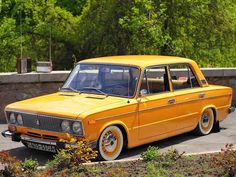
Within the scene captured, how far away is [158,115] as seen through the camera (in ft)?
28.7

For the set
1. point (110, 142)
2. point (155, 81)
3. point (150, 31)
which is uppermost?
point (150, 31)

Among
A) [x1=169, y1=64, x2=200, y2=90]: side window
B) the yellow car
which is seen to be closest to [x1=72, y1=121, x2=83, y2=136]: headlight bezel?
the yellow car

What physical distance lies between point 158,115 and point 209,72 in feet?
15.9

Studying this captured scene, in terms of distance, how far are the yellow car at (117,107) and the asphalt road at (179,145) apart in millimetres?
209

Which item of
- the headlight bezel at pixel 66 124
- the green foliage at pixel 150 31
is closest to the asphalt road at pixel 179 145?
the headlight bezel at pixel 66 124

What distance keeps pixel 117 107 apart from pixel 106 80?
77 cm

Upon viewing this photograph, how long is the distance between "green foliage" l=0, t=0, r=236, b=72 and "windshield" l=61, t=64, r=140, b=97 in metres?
9.41

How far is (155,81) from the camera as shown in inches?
350

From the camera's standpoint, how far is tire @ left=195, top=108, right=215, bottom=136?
9961 millimetres

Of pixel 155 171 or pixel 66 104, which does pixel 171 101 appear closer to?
pixel 66 104

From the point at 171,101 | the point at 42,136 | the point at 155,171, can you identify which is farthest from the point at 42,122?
the point at 171,101

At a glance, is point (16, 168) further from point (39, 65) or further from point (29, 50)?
point (29, 50)

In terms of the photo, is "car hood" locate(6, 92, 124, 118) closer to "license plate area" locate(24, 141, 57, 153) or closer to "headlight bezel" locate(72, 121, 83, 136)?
"headlight bezel" locate(72, 121, 83, 136)

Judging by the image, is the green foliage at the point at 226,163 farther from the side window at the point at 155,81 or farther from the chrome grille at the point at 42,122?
the chrome grille at the point at 42,122
